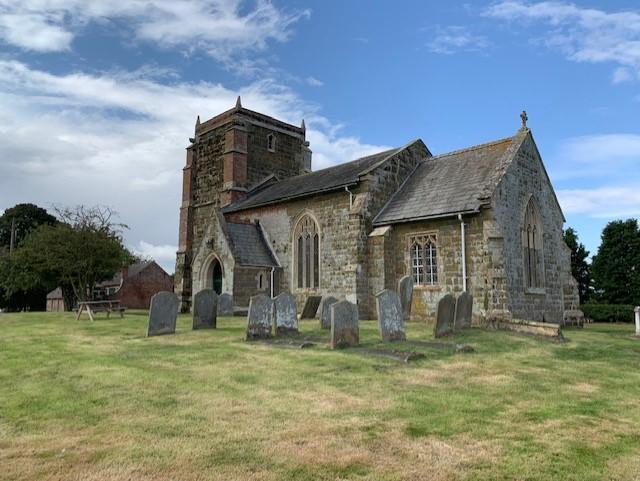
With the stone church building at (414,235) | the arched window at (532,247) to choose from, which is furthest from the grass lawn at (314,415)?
the arched window at (532,247)

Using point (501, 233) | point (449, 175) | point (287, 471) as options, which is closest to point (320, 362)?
point (287, 471)

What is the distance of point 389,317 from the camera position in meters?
12.7

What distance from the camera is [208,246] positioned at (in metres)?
25.4

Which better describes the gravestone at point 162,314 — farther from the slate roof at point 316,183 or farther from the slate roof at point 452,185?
the slate roof at point 316,183

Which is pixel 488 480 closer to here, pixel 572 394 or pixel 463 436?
pixel 463 436

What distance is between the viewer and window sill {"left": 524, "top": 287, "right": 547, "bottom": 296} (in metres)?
19.3

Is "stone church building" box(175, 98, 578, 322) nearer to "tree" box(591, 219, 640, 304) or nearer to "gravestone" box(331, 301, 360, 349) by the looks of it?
"gravestone" box(331, 301, 360, 349)

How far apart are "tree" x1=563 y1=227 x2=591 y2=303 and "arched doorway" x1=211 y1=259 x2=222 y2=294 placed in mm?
34013

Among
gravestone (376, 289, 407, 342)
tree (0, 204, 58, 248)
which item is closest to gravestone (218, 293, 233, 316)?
gravestone (376, 289, 407, 342)

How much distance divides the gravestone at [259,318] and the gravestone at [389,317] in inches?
121

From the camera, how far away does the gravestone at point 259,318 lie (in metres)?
13.0

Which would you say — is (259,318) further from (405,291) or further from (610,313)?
(610,313)

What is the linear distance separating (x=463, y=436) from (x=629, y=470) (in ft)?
5.12

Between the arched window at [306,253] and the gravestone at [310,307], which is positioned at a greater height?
the arched window at [306,253]
